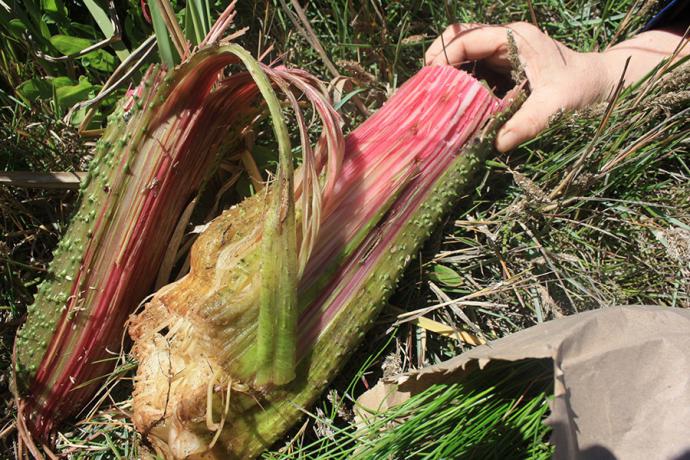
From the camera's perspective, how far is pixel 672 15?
180cm

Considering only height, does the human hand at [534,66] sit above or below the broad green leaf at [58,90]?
below

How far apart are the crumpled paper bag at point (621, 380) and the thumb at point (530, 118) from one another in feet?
1.87

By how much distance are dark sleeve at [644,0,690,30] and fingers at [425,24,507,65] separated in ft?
1.88

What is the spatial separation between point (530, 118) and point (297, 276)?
2.68 ft

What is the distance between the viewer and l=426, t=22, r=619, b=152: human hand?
5.09ft

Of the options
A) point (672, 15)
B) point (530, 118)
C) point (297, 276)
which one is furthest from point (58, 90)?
point (672, 15)

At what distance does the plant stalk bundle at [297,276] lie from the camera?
4.00ft

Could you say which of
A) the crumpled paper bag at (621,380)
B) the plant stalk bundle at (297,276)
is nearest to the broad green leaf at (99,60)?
the plant stalk bundle at (297,276)

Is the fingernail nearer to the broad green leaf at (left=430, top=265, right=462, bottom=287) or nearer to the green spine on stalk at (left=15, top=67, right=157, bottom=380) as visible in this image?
the broad green leaf at (left=430, top=265, right=462, bottom=287)

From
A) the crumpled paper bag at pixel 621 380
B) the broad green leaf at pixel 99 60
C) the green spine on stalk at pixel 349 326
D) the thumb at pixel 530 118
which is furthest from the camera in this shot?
the broad green leaf at pixel 99 60

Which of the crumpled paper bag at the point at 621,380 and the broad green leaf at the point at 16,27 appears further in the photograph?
the broad green leaf at the point at 16,27

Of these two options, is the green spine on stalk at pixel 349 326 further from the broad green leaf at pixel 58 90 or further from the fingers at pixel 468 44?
the broad green leaf at pixel 58 90

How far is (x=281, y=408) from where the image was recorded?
1.32 metres

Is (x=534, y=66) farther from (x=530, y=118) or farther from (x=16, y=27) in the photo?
(x=16, y=27)
